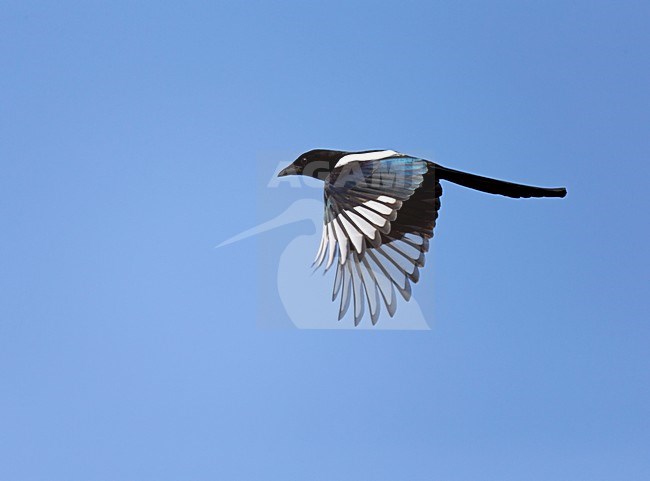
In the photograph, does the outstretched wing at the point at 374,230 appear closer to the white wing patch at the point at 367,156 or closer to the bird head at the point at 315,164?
the white wing patch at the point at 367,156

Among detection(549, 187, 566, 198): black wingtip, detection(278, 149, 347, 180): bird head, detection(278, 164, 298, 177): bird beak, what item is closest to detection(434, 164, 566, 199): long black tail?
detection(549, 187, 566, 198): black wingtip

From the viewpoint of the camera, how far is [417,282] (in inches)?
164

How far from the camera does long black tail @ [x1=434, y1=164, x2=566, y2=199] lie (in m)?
4.64

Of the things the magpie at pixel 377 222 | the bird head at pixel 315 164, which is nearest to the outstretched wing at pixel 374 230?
the magpie at pixel 377 222

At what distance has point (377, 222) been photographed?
397 centimetres

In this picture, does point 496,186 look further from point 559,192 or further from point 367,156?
point 367,156

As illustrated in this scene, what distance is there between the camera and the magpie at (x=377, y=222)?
3.98 metres

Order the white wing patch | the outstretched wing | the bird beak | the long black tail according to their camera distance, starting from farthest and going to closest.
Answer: the bird beak, the long black tail, the white wing patch, the outstretched wing

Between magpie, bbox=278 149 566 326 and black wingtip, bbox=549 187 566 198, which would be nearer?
magpie, bbox=278 149 566 326

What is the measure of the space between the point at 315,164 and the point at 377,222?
0.85 m

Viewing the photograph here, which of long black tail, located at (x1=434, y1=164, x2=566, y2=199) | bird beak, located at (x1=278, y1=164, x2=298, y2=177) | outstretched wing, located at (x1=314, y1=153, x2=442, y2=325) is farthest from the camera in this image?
bird beak, located at (x1=278, y1=164, x2=298, y2=177)

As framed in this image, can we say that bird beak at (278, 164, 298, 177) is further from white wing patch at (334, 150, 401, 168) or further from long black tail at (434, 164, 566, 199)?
long black tail at (434, 164, 566, 199)

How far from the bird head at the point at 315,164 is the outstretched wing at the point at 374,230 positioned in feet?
1.19

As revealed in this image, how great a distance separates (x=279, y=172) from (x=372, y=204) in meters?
0.87
